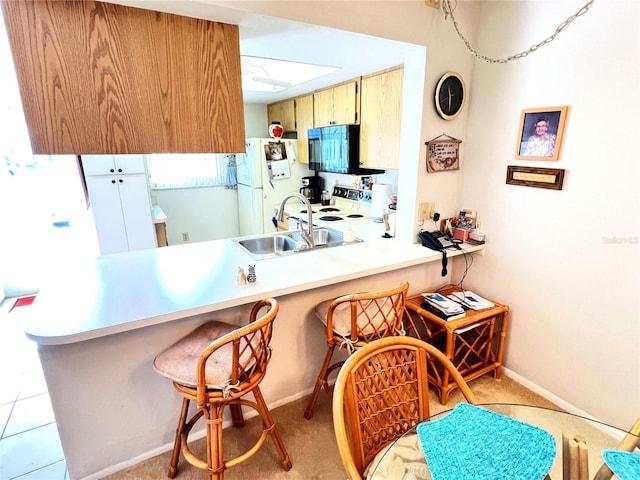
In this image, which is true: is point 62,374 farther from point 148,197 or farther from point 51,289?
point 148,197

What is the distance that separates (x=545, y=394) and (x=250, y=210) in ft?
11.6

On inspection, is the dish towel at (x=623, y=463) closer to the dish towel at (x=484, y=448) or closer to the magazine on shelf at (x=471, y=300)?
the dish towel at (x=484, y=448)

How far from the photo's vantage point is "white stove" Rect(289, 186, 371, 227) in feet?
10.1

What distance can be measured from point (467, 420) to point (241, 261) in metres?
1.39

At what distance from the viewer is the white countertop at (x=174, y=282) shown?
1318mm

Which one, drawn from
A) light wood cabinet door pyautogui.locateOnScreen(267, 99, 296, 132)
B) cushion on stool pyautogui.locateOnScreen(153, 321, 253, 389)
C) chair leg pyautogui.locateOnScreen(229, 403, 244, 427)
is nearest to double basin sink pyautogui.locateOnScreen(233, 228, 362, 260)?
cushion on stool pyautogui.locateOnScreen(153, 321, 253, 389)

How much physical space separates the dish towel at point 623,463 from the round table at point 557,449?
1.8 inches

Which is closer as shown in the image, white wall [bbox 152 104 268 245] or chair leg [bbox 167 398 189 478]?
chair leg [bbox 167 398 189 478]

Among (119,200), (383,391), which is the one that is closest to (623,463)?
(383,391)

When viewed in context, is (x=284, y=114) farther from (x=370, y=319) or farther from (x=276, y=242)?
(x=370, y=319)

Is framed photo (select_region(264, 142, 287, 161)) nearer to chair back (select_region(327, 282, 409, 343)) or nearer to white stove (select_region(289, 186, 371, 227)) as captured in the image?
white stove (select_region(289, 186, 371, 227))

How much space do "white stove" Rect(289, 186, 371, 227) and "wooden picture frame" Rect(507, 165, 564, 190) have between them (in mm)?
1369

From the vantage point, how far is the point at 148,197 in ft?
10.6

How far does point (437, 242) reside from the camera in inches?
85.2
